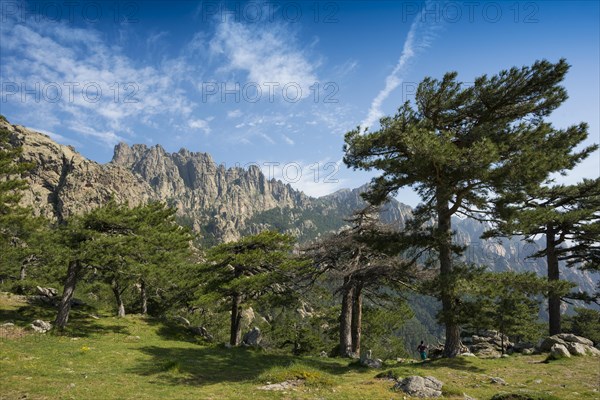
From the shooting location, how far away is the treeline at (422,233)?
13.9 metres

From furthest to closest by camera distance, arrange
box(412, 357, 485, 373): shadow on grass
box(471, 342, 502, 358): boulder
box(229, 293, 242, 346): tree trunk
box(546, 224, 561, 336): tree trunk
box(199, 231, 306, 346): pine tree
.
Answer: box(229, 293, 242, 346): tree trunk, box(199, 231, 306, 346): pine tree, box(546, 224, 561, 336): tree trunk, box(471, 342, 502, 358): boulder, box(412, 357, 485, 373): shadow on grass

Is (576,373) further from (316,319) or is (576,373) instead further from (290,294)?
(316,319)

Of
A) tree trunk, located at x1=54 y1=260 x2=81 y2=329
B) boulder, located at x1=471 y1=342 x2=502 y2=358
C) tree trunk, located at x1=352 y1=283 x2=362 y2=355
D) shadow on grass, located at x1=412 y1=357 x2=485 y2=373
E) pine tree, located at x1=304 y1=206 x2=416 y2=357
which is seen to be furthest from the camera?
tree trunk, located at x1=352 y1=283 x2=362 y2=355

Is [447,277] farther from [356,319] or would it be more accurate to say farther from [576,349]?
[356,319]

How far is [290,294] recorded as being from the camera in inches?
886

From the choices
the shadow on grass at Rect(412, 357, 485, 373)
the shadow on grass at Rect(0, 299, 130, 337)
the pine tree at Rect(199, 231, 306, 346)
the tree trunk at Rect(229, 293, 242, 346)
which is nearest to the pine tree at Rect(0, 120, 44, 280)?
the shadow on grass at Rect(0, 299, 130, 337)

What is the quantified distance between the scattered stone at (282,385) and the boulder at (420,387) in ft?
10.2

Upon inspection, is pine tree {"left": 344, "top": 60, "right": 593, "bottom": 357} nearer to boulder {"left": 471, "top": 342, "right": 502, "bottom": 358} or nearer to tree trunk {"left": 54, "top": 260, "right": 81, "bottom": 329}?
boulder {"left": 471, "top": 342, "right": 502, "bottom": 358}

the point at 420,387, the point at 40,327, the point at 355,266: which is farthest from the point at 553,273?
the point at 40,327

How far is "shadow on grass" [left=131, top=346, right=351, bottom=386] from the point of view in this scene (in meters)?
12.2

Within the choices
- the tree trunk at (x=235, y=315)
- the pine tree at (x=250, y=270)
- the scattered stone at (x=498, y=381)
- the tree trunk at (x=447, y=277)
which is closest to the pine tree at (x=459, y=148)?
the tree trunk at (x=447, y=277)

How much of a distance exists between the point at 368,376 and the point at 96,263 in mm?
18463

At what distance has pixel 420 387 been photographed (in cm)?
943

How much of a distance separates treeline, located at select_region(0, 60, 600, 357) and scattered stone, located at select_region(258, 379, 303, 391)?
23.6 feet
